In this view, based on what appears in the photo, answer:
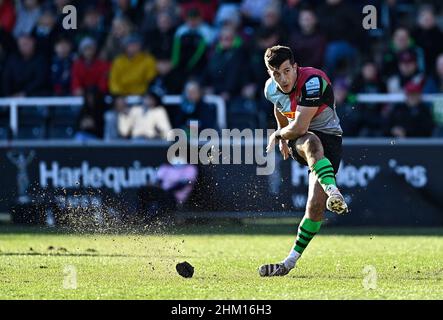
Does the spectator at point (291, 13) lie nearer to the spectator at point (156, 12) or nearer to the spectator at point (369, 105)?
the spectator at point (369, 105)

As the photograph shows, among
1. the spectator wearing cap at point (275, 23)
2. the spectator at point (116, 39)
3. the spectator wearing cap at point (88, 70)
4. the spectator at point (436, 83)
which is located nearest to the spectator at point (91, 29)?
the spectator at point (116, 39)

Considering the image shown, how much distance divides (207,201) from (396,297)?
Result: 7773 mm

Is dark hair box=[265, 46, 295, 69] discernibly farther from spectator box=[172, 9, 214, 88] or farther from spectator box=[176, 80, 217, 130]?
spectator box=[172, 9, 214, 88]

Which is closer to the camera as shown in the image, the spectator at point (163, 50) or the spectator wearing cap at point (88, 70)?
the spectator at point (163, 50)

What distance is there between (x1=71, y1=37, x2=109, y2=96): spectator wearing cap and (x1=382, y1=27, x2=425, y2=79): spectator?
4.22m

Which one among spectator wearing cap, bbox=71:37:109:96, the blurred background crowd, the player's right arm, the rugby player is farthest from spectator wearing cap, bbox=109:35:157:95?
the rugby player

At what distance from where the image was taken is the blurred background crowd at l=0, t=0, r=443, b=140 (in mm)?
16922

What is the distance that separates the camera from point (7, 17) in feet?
64.8

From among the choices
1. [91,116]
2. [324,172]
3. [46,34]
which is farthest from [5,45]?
[324,172]

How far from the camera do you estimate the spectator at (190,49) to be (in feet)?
59.0

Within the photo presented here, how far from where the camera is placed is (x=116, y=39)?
61.0 feet

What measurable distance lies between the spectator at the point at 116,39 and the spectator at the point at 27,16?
1.47 meters

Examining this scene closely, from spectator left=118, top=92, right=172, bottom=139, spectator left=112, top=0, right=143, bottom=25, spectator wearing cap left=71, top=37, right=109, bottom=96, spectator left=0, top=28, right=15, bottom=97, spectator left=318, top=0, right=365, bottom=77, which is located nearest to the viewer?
spectator left=118, top=92, right=172, bottom=139
